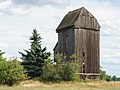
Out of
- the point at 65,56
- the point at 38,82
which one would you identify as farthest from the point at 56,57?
the point at 38,82

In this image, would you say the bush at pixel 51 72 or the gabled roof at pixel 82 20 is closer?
the bush at pixel 51 72

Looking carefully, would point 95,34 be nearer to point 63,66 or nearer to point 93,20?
point 93,20

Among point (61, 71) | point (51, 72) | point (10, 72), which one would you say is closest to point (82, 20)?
point (61, 71)

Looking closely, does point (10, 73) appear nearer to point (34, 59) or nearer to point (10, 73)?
point (10, 73)

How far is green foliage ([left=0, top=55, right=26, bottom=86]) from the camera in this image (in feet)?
201

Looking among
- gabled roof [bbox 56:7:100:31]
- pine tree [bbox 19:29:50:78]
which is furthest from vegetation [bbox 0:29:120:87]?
gabled roof [bbox 56:7:100:31]

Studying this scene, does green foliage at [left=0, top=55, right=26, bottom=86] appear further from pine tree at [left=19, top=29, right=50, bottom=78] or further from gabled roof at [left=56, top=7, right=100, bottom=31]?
gabled roof at [left=56, top=7, right=100, bottom=31]

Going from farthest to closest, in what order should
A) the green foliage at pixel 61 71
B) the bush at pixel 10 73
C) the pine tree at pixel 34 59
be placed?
1. the pine tree at pixel 34 59
2. the green foliage at pixel 61 71
3. the bush at pixel 10 73

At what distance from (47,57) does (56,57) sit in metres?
2.55

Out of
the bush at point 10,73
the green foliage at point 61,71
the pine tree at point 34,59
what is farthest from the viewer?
the pine tree at point 34,59

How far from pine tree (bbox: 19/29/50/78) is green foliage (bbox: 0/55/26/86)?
6798 millimetres

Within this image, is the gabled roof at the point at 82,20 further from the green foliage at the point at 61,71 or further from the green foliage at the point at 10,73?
the green foliage at the point at 10,73

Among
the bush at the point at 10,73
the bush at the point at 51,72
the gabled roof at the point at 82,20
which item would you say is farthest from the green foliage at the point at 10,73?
the gabled roof at the point at 82,20

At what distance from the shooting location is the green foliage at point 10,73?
61281 mm
